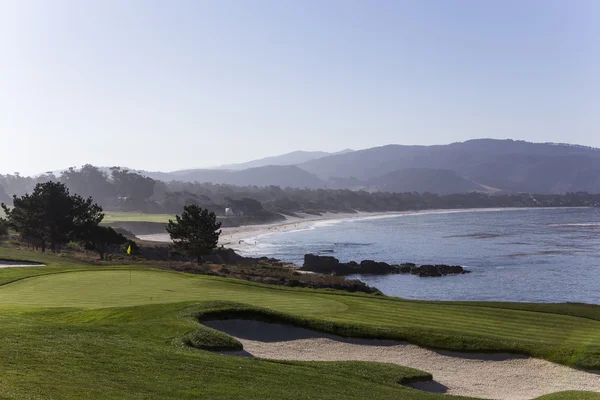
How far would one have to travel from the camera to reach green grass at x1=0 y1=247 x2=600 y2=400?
11.4 meters

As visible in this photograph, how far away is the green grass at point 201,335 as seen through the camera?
37.4ft

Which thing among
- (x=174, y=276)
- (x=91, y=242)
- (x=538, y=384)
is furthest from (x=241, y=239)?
(x=538, y=384)

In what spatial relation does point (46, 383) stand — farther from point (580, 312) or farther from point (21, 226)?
point (21, 226)

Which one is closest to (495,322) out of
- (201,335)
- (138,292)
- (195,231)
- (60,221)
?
(201,335)

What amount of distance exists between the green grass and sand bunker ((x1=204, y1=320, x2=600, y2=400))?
15.5 inches

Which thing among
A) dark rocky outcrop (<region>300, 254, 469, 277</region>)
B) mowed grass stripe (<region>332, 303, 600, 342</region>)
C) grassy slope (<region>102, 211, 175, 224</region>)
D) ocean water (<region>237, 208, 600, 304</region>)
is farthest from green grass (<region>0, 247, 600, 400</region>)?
grassy slope (<region>102, 211, 175, 224</region>)

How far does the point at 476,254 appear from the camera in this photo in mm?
86750

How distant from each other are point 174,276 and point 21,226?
33.9 meters

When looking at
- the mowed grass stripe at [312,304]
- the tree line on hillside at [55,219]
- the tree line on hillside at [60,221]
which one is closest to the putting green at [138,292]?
the mowed grass stripe at [312,304]

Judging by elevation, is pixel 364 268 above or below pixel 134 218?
below

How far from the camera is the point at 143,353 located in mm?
13883

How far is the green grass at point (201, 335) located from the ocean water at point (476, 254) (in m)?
26.7

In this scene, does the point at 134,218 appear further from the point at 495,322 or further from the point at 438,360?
the point at 438,360

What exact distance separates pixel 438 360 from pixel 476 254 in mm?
72464
